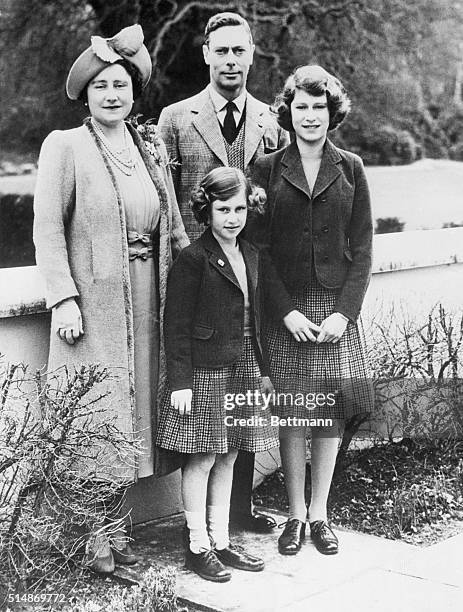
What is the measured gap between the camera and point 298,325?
3.39m

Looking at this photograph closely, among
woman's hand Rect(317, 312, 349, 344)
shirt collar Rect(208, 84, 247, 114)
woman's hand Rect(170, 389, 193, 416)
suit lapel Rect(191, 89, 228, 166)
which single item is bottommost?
woman's hand Rect(170, 389, 193, 416)

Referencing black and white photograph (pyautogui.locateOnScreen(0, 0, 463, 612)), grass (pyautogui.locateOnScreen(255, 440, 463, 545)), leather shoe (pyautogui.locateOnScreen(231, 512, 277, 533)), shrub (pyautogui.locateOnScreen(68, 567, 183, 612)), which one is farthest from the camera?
grass (pyautogui.locateOnScreen(255, 440, 463, 545))

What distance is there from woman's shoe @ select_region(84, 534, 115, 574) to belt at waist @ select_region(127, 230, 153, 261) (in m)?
0.97

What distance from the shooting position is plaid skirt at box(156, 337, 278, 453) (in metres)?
3.22

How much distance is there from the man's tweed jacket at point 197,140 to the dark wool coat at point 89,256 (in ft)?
1.63

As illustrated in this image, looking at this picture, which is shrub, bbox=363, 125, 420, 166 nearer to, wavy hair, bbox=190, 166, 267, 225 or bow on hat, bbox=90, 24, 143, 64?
wavy hair, bbox=190, 166, 267, 225

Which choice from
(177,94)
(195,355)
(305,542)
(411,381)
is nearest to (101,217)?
(195,355)

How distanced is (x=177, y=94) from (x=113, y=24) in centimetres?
71

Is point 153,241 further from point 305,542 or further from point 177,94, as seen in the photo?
point 177,94

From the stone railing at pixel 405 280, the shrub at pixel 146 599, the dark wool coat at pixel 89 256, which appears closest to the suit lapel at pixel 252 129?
the dark wool coat at pixel 89 256

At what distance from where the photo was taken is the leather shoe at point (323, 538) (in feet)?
11.3

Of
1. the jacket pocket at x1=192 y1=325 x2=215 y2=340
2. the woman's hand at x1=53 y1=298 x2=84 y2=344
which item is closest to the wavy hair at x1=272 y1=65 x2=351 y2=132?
the jacket pocket at x1=192 y1=325 x2=215 y2=340

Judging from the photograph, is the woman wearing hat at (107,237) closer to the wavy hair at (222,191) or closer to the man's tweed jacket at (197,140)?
the wavy hair at (222,191)

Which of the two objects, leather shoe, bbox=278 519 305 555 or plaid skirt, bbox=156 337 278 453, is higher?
plaid skirt, bbox=156 337 278 453
